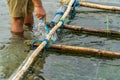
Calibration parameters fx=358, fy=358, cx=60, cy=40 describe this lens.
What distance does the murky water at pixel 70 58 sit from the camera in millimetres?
4613

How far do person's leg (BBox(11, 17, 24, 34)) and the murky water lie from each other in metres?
0.11

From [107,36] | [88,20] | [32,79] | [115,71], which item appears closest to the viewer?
[32,79]

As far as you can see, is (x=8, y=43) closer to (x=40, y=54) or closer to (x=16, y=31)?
(x=16, y=31)

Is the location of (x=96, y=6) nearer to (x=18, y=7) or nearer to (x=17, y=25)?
(x=17, y=25)

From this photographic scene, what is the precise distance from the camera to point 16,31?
605 cm

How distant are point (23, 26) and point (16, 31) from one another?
463 mm

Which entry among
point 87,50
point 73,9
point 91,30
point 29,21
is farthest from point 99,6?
point 87,50

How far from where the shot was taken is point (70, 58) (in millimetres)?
5117

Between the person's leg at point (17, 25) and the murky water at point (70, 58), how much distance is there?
0.37ft

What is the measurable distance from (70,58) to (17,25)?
1320 mm

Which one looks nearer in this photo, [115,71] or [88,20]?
[115,71]

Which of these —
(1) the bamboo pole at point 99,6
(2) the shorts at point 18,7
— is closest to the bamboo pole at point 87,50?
(2) the shorts at point 18,7

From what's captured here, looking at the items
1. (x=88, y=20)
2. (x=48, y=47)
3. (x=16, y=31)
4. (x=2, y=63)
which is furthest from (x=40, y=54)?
(x=88, y=20)

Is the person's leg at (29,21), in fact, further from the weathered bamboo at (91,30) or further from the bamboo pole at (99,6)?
the bamboo pole at (99,6)
